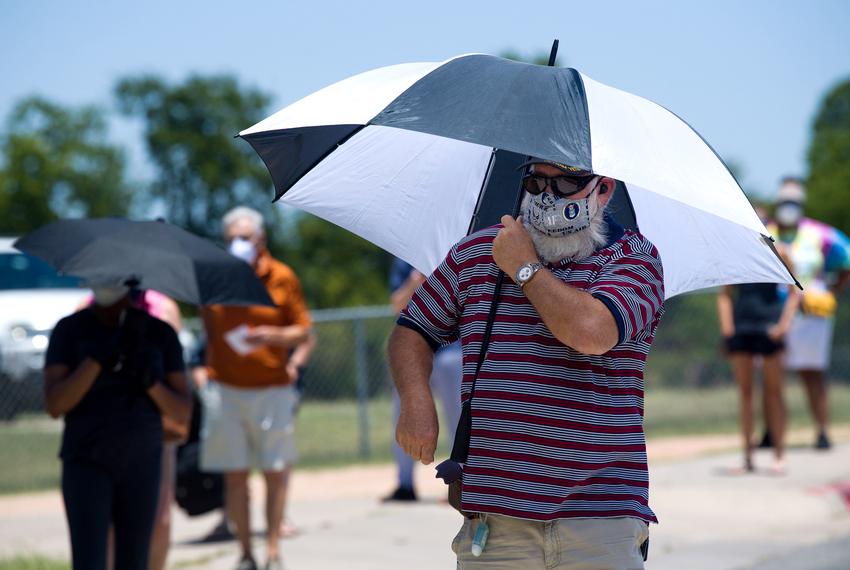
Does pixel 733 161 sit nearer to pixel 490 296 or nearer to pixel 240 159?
pixel 240 159

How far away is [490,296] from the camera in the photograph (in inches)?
134

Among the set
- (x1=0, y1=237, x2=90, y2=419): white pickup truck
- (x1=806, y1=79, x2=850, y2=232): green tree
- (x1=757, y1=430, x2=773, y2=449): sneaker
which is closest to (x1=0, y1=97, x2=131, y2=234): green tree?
(x1=806, y1=79, x2=850, y2=232): green tree

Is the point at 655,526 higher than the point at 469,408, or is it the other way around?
the point at 469,408

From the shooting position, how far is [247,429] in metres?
7.42

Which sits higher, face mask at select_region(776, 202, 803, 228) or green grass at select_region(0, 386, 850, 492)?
face mask at select_region(776, 202, 803, 228)

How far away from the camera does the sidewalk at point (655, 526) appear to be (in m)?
7.23

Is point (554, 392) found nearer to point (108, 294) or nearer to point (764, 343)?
point (108, 294)

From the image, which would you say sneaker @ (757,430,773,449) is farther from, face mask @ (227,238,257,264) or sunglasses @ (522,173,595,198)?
sunglasses @ (522,173,595,198)

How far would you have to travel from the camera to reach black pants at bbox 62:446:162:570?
4820 mm

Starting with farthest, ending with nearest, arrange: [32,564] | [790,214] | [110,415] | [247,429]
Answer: [790,214] < [247,429] < [32,564] < [110,415]

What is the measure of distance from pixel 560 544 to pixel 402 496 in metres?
5.89

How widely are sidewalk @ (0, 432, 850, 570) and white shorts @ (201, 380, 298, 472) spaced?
0.59 m

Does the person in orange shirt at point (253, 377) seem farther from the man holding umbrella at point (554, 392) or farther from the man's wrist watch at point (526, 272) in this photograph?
the man's wrist watch at point (526, 272)

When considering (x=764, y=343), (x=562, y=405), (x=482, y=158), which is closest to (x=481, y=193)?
(x=482, y=158)
